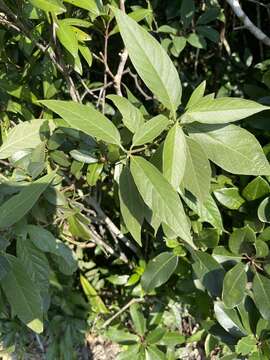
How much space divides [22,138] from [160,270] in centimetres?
63

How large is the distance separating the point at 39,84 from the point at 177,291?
993mm

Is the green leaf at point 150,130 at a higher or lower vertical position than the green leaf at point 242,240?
higher

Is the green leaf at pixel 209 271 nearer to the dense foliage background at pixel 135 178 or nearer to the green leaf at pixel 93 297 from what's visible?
the dense foliage background at pixel 135 178

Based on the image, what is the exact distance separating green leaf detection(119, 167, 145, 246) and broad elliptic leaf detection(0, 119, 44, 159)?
1.23 feet

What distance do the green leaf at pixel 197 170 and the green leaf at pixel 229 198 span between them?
1.66ft

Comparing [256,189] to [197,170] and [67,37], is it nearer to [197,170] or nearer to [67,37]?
[197,170]

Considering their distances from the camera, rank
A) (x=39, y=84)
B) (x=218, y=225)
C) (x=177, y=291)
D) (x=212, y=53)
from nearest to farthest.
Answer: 1. (x=218, y=225)
2. (x=39, y=84)
3. (x=177, y=291)
4. (x=212, y=53)

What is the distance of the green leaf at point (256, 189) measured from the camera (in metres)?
1.39

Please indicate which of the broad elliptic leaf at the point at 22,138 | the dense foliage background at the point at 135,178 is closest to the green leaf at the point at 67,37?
the dense foliage background at the point at 135,178

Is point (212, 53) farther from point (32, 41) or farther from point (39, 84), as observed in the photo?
point (32, 41)

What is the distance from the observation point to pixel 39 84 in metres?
1.54

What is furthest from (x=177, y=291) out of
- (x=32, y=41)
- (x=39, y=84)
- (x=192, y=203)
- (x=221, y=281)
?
(x=32, y=41)

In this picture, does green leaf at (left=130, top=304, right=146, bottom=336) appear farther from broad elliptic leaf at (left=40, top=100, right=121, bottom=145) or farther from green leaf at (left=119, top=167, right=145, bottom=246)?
broad elliptic leaf at (left=40, top=100, right=121, bottom=145)

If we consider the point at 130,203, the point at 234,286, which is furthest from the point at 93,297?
the point at 130,203
